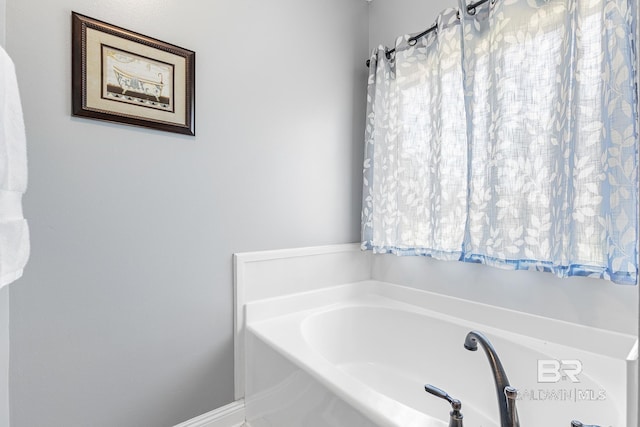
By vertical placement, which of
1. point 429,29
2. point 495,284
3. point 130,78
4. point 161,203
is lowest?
point 495,284

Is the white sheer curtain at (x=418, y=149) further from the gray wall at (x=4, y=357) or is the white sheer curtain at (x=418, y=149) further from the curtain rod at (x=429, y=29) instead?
the gray wall at (x=4, y=357)

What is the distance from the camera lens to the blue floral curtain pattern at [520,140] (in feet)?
3.80

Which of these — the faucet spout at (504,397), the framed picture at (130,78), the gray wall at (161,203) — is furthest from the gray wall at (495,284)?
the framed picture at (130,78)

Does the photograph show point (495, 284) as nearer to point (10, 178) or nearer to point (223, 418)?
point (223, 418)

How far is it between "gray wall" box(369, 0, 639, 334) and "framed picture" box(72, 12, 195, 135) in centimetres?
136

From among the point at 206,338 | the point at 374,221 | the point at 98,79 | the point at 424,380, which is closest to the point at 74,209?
the point at 98,79

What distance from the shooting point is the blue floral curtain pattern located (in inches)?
45.6

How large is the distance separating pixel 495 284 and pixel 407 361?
0.66 m

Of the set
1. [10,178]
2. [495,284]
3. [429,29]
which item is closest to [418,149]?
[429,29]

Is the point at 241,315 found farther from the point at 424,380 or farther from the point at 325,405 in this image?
the point at 424,380

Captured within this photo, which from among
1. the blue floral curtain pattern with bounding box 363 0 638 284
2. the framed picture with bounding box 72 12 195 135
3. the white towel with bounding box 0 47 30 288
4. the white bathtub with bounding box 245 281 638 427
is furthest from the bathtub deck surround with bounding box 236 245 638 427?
the white towel with bounding box 0 47 30 288

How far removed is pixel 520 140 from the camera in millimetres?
1405

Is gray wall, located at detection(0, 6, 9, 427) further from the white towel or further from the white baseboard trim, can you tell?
the white baseboard trim

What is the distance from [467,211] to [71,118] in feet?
5.90
